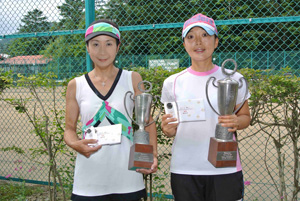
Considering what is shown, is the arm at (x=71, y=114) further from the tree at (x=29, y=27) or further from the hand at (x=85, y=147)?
the tree at (x=29, y=27)

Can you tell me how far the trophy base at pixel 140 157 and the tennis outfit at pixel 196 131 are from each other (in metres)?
0.21

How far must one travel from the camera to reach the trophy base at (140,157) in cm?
173

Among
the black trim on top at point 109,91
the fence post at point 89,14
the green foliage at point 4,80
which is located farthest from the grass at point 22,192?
the black trim on top at point 109,91

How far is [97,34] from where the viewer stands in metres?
1.87

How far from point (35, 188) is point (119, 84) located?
3153 millimetres

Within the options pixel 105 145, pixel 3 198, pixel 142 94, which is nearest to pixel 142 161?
pixel 105 145

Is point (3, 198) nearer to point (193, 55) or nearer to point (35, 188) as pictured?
point (35, 188)

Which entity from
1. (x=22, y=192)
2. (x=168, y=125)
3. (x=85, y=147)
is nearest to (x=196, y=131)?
(x=168, y=125)

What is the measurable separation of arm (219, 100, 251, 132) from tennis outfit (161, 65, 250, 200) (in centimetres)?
7

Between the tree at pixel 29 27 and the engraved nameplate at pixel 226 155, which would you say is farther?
the tree at pixel 29 27

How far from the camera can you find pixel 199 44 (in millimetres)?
1885

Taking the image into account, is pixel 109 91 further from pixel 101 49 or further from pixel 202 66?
pixel 202 66

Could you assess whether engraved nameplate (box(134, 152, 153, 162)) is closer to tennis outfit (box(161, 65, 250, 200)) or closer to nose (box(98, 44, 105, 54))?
tennis outfit (box(161, 65, 250, 200))

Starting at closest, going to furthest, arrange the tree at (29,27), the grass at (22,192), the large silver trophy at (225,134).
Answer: the large silver trophy at (225,134) < the grass at (22,192) < the tree at (29,27)
